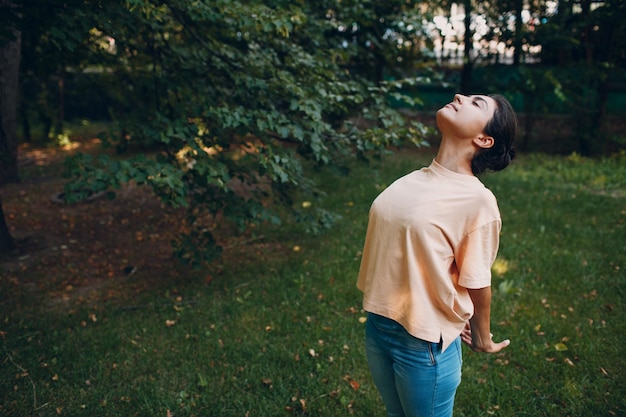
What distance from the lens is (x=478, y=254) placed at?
1722mm

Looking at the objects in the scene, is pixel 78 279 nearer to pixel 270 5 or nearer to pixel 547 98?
pixel 270 5

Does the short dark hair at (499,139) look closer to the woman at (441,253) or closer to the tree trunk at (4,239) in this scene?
the woman at (441,253)

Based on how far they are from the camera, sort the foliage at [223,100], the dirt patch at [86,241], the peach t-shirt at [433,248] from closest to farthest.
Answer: the peach t-shirt at [433,248] → the foliage at [223,100] → the dirt patch at [86,241]

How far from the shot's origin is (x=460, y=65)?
42.0ft

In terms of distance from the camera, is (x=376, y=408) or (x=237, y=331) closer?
(x=376, y=408)

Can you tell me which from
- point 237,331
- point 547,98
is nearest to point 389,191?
point 237,331

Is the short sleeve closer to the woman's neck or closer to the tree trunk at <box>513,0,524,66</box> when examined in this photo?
the woman's neck

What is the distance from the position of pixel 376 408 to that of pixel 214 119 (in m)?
2.55

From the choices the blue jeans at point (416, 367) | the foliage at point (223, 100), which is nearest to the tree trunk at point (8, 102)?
the foliage at point (223, 100)

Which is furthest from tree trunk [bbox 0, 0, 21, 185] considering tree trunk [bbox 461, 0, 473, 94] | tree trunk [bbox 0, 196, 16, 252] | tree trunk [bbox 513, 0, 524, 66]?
tree trunk [bbox 513, 0, 524, 66]

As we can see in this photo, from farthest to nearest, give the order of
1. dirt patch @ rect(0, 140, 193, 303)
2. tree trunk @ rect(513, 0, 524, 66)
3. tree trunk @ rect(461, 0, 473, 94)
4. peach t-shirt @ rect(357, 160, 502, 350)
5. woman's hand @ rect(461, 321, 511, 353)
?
tree trunk @ rect(461, 0, 473, 94)
tree trunk @ rect(513, 0, 524, 66)
dirt patch @ rect(0, 140, 193, 303)
woman's hand @ rect(461, 321, 511, 353)
peach t-shirt @ rect(357, 160, 502, 350)

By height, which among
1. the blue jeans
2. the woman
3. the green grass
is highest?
the woman

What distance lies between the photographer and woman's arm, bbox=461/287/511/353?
178cm

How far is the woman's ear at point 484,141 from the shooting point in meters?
1.76
